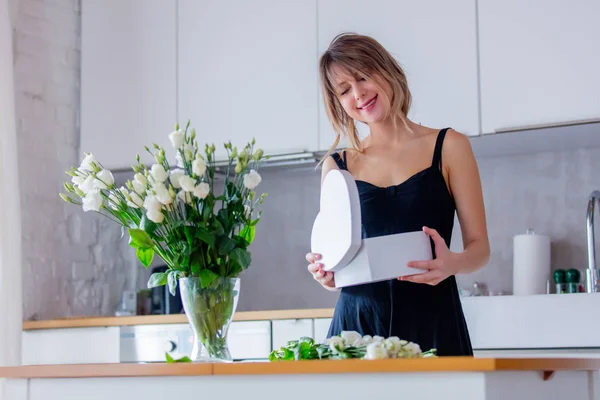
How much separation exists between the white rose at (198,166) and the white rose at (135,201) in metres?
0.11

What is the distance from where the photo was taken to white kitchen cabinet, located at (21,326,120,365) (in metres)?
3.21

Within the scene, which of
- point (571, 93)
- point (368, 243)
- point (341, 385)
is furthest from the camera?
point (571, 93)

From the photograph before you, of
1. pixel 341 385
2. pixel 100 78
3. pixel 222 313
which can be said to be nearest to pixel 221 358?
pixel 222 313

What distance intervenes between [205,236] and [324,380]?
466 millimetres

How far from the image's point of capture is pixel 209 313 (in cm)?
156

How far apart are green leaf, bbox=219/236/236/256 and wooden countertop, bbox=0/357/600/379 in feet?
1.06

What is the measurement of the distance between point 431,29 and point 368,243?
176 cm

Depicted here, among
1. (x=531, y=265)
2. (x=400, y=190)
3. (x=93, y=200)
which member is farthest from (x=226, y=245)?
(x=531, y=265)

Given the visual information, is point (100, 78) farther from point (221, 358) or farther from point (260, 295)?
point (221, 358)

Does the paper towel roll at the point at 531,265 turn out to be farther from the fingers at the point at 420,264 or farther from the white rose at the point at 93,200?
the white rose at the point at 93,200

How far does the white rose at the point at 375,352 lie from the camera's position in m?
1.17

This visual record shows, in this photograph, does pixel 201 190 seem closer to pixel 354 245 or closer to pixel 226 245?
pixel 226 245

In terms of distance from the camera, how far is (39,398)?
1396 millimetres

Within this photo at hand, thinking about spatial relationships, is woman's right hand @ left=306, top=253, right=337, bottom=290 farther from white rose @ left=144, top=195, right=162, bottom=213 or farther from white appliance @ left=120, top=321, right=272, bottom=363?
white appliance @ left=120, top=321, right=272, bottom=363
